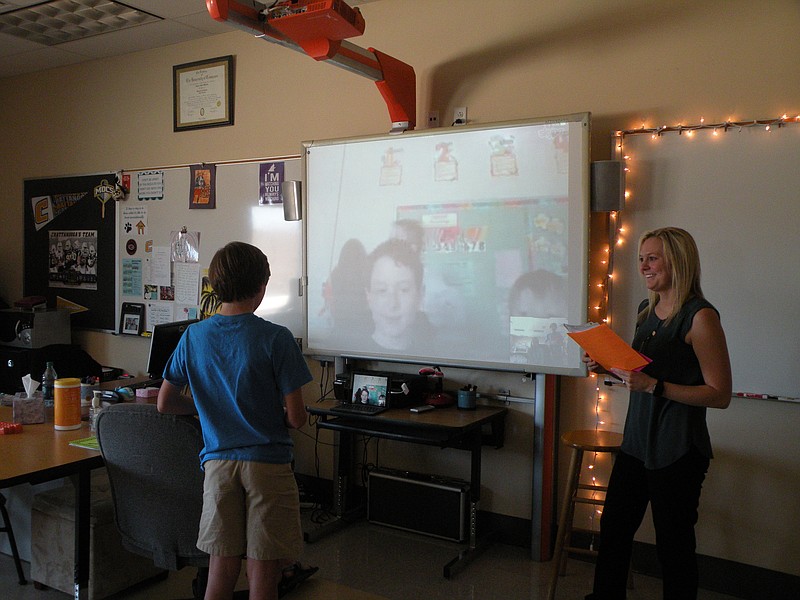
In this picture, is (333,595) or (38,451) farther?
(333,595)

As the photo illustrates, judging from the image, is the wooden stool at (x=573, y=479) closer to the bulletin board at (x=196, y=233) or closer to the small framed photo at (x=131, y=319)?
the bulletin board at (x=196, y=233)

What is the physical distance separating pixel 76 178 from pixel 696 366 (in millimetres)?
4671

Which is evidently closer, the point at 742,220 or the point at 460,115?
the point at 742,220

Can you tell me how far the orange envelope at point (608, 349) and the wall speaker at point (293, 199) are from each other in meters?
2.08

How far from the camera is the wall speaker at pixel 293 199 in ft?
13.2

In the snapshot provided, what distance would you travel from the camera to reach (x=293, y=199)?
13.2 ft

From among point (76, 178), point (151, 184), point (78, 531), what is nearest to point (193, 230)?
point (151, 184)

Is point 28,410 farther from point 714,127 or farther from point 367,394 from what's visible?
point 714,127

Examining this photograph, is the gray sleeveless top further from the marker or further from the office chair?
the office chair

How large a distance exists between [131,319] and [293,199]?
5.86ft

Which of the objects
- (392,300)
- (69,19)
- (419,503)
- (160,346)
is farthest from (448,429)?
(69,19)

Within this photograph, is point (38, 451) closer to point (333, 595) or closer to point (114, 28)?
point (333, 595)

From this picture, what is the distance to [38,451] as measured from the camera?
255 cm

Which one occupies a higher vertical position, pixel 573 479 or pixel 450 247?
pixel 450 247
